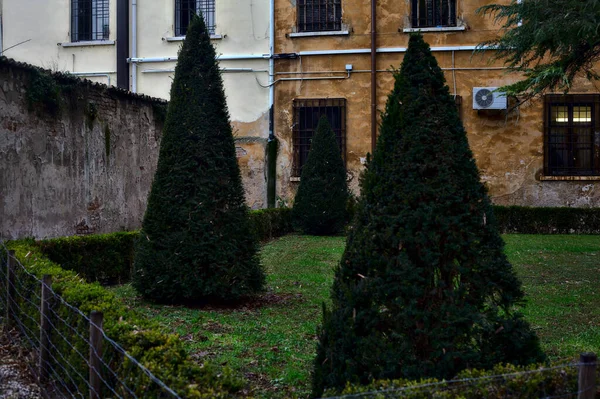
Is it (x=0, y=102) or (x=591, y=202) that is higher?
(x=0, y=102)

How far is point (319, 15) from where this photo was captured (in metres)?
19.0

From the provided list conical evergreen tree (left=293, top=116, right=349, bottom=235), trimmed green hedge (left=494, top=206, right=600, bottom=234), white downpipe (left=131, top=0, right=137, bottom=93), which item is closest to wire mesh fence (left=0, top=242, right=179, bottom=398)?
conical evergreen tree (left=293, top=116, right=349, bottom=235)

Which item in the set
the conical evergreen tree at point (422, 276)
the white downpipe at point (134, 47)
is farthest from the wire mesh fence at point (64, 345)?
the white downpipe at point (134, 47)

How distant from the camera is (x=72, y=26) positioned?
66.3 ft

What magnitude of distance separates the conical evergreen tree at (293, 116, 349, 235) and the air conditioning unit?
4.28 metres

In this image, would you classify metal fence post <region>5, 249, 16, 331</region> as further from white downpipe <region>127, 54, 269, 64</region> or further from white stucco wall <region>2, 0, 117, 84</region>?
white stucco wall <region>2, 0, 117, 84</region>

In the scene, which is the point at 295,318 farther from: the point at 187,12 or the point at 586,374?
the point at 187,12

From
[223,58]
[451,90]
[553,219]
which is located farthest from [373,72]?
[553,219]

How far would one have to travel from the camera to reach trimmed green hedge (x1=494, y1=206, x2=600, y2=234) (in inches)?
650

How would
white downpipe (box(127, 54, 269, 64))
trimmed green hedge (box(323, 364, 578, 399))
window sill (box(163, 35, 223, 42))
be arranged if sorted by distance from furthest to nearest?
window sill (box(163, 35, 223, 42)), white downpipe (box(127, 54, 269, 64)), trimmed green hedge (box(323, 364, 578, 399))

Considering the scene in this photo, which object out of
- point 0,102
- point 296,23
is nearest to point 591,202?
point 296,23

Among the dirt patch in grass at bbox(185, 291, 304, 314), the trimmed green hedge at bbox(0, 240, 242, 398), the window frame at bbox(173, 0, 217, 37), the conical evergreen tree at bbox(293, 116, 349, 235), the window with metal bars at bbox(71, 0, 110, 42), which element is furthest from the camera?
the window with metal bars at bbox(71, 0, 110, 42)

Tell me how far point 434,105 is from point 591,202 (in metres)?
15.3

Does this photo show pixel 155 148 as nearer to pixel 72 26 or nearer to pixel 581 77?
pixel 72 26
